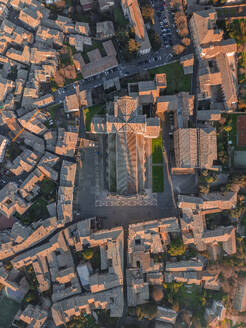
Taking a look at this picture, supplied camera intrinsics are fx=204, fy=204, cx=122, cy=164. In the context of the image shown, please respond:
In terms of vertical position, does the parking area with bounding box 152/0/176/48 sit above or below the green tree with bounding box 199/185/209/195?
above

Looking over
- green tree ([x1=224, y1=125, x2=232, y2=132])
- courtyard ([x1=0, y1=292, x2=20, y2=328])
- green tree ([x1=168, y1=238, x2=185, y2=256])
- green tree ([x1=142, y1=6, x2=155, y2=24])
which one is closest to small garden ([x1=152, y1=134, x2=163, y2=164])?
green tree ([x1=224, y1=125, x2=232, y2=132])

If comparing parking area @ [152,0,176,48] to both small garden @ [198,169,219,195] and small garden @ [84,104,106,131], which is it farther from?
small garden @ [198,169,219,195]

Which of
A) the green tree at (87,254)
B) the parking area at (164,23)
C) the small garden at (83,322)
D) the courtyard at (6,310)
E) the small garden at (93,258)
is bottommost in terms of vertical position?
the small garden at (83,322)

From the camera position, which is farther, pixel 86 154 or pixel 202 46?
pixel 86 154

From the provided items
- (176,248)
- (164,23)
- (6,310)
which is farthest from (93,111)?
(6,310)

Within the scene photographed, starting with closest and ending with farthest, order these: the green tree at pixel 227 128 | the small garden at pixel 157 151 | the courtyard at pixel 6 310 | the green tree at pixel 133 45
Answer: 1. the green tree at pixel 133 45
2. the green tree at pixel 227 128
3. the small garden at pixel 157 151
4. the courtyard at pixel 6 310

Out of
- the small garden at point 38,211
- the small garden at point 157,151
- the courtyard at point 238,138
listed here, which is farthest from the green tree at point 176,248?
the small garden at point 38,211

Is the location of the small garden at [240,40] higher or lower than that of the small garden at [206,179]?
higher

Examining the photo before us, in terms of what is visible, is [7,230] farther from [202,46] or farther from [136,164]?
[202,46]

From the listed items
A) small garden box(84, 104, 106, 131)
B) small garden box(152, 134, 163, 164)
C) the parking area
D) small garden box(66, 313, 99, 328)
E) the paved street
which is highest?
the parking area

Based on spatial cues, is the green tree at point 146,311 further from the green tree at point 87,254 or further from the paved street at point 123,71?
the paved street at point 123,71

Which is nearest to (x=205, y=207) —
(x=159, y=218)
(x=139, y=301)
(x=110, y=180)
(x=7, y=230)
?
(x=159, y=218)
